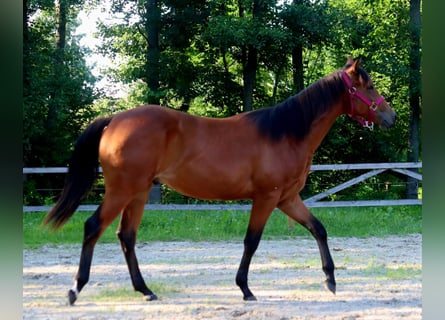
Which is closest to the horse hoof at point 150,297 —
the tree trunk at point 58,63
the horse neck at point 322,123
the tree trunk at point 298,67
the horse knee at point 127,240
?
the horse knee at point 127,240

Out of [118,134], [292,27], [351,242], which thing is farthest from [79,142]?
[292,27]

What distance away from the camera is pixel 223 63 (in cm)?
1512

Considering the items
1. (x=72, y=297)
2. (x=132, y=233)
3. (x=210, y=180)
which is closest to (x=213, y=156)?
(x=210, y=180)

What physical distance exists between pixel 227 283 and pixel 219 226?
3210mm

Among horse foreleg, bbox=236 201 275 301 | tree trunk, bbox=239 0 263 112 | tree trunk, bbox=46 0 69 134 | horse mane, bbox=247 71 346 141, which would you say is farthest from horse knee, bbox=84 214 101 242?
tree trunk, bbox=239 0 263 112

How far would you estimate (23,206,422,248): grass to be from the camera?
23.3 feet

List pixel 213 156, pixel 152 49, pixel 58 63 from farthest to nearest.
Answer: pixel 152 49
pixel 58 63
pixel 213 156

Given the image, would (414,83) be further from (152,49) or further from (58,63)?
(58,63)

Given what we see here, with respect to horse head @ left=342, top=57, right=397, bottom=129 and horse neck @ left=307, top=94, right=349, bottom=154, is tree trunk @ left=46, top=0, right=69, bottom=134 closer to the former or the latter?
horse neck @ left=307, top=94, right=349, bottom=154

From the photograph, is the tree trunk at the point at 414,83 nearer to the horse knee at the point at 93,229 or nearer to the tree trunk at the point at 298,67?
the tree trunk at the point at 298,67

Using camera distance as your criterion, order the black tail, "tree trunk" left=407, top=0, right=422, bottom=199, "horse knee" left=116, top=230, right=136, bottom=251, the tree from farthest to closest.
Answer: "tree trunk" left=407, top=0, right=422, bottom=199, the tree, "horse knee" left=116, top=230, right=136, bottom=251, the black tail

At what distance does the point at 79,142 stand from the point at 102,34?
38.3ft

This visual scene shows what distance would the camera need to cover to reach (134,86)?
51.8 ft

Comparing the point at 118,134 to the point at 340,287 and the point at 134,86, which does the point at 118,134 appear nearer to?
the point at 340,287
